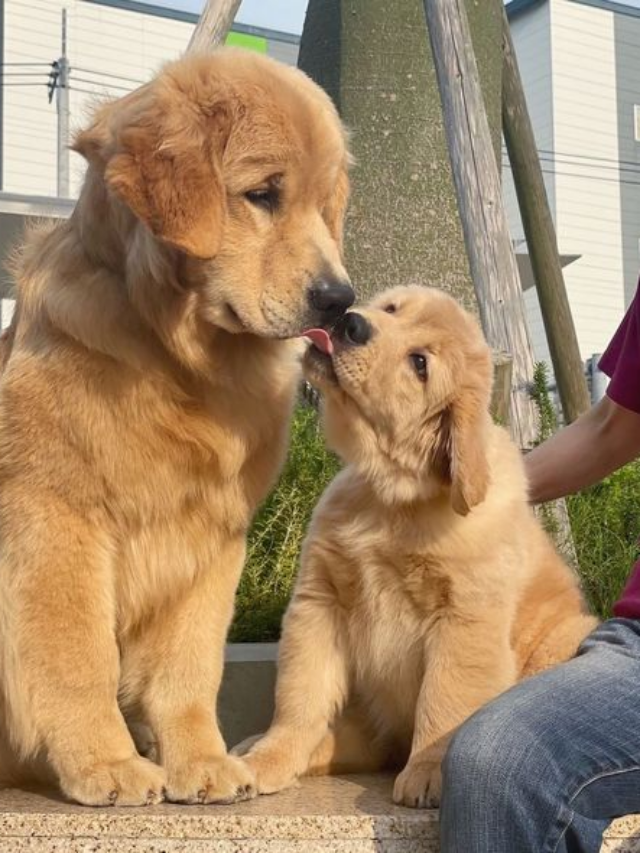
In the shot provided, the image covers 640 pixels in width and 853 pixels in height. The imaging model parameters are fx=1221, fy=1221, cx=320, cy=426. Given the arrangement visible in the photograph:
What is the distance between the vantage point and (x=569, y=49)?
2506 cm

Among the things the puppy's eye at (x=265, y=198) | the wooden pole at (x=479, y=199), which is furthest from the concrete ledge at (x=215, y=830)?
the wooden pole at (x=479, y=199)

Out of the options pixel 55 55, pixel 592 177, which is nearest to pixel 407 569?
pixel 55 55

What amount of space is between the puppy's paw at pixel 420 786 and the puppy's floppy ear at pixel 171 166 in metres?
1.31

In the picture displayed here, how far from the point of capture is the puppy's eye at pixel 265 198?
2951mm

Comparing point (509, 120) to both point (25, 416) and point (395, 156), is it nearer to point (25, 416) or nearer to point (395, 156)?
point (395, 156)

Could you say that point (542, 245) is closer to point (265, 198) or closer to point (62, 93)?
point (265, 198)

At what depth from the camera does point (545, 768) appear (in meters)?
2.54

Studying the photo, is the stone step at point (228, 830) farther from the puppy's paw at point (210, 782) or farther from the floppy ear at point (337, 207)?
the floppy ear at point (337, 207)

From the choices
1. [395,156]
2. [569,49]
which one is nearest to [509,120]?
[395,156]

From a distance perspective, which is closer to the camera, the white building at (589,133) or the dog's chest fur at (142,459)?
the dog's chest fur at (142,459)

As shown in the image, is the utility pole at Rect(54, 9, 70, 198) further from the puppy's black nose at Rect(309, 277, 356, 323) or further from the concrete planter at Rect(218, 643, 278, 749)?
the puppy's black nose at Rect(309, 277, 356, 323)

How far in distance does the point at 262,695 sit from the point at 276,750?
74 cm

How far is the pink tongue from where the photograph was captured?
312 cm

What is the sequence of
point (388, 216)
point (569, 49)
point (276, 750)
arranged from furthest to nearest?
point (569, 49), point (388, 216), point (276, 750)
